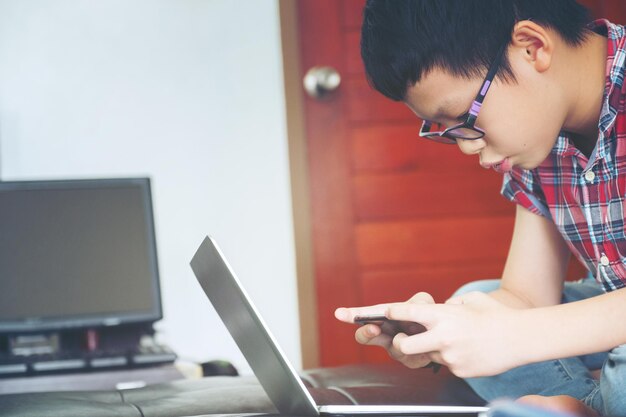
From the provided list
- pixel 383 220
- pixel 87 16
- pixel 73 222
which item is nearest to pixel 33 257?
pixel 73 222

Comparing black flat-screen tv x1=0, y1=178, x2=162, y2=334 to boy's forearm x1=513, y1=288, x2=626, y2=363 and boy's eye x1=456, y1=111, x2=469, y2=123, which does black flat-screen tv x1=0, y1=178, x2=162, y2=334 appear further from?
boy's forearm x1=513, y1=288, x2=626, y2=363

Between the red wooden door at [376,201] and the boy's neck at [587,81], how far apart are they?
1440mm

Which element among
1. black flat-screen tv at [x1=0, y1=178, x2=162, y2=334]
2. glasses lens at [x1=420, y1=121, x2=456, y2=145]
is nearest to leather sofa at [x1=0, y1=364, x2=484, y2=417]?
glasses lens at [x1=420, y1=121, x2=456, y2=145]

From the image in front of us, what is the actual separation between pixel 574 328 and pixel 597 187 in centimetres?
33

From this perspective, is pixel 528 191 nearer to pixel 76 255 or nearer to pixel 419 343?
pixel 419 343

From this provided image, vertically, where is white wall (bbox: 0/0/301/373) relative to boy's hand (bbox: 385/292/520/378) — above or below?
above

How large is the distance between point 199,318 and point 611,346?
1.75 m

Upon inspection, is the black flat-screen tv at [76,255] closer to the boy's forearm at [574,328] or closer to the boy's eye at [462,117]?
the boy's eye at [462,117]

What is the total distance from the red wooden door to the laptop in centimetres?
158

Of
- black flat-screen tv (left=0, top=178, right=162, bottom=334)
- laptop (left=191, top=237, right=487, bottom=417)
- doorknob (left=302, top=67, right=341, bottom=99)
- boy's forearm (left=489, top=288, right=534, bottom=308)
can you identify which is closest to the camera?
laptop (left=191, top=237, right=487, bottom=417)

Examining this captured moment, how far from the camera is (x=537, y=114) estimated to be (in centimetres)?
110

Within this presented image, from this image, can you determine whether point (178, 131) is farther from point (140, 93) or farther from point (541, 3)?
point (541, 3)

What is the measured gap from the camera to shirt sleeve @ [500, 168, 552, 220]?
1.32 metres

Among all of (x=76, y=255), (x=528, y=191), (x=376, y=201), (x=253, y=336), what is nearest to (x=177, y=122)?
(x=376, y=201)
